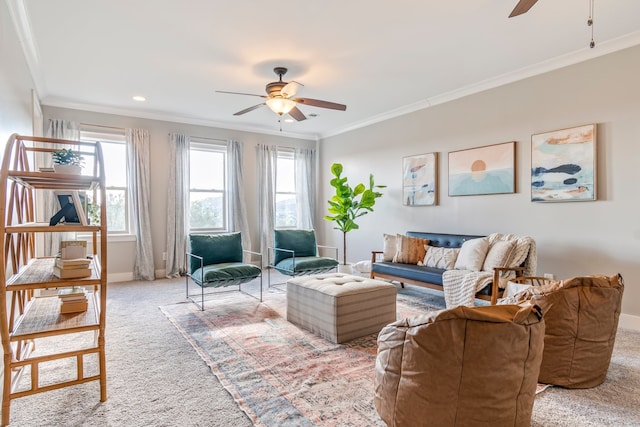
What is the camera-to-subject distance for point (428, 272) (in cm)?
407

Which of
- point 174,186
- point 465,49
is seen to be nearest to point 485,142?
point 465,49

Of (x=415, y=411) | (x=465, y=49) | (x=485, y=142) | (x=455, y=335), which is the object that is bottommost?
(x=415, y=411)

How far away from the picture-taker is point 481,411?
151cm

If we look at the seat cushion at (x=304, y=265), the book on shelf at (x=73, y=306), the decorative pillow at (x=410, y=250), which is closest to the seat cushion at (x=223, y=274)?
the seat cushion at (x=304, y=265)

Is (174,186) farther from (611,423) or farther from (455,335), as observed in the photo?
(611,423)

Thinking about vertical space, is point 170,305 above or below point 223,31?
below

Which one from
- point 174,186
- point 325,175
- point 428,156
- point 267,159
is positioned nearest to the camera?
point 428,156

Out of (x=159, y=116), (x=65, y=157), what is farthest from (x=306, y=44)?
(x=159, y=116)

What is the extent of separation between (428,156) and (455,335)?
4.02 meters

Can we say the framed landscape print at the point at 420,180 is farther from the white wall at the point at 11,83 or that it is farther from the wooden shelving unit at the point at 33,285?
the white wall at the point at 11,83

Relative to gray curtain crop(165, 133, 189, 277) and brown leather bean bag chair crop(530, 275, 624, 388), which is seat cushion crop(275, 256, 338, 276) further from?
brown leather bean bag chair crop(530, 275, 624, 388)

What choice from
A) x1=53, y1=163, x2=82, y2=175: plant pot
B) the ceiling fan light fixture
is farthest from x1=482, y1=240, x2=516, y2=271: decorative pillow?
x1=53, y1=163, x2=82, y2=175: plant pot

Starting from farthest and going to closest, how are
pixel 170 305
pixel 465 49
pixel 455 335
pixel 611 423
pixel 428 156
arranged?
1. pixel 428 156
2. pixel 170 305
3. pixel 465 49
4. pixel 611 423
5. pixel 455 335

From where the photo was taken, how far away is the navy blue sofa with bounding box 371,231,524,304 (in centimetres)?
349
